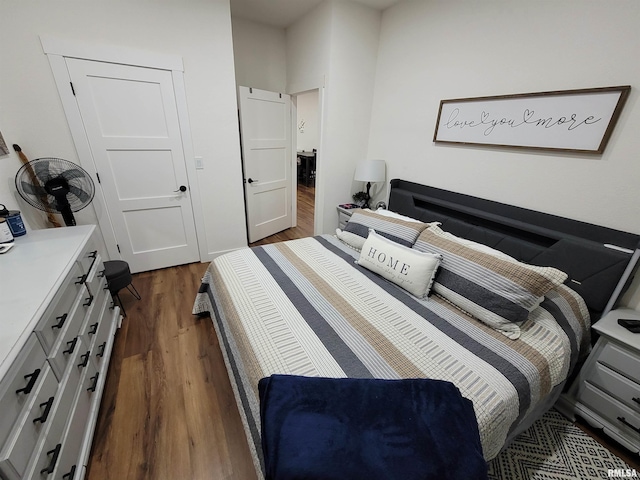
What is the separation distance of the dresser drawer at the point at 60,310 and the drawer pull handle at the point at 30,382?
126 millimetres

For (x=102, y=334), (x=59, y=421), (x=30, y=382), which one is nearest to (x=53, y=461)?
(x=59, y=421)

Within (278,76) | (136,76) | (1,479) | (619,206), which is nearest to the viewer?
(1,479)

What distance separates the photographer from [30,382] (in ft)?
2.94

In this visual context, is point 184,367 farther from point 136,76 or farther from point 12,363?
point 136,76

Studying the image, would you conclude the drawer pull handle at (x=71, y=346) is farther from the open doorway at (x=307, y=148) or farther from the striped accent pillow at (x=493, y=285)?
the open doorway at (x=307, y=148)

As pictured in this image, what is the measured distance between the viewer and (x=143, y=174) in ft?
8.20

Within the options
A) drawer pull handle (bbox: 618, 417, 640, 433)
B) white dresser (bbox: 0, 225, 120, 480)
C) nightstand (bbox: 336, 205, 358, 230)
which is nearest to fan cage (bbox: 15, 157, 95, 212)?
white dresser (bbox: 0, 225, 120, 480)

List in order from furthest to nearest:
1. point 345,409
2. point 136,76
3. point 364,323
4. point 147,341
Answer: point 136,76
point 147,341
point 364,323
point 345,409

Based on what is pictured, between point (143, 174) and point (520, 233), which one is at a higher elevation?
point (143, 174)

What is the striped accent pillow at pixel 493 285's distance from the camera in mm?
1282

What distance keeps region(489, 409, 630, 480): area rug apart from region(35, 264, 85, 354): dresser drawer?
2067 millimetres

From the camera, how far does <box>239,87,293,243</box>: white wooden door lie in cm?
303

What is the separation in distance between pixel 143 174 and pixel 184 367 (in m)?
1.84

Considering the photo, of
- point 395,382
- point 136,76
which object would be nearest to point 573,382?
point 395,382
